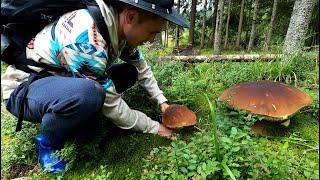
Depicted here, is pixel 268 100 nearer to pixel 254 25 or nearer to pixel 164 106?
pixel 164 106

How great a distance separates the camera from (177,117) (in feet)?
9.57

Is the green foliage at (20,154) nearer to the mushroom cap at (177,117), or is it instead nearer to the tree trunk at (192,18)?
the mushroom cap at (177,117)

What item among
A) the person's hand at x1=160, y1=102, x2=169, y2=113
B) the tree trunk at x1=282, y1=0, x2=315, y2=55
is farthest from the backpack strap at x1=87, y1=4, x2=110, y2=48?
the tree trunk at x1=282, y1=0, x2=315, y2=55

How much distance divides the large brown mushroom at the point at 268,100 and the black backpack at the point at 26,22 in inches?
49.2

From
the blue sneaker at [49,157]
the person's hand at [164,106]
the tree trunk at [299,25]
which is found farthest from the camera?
the tree trunk at [299,25]

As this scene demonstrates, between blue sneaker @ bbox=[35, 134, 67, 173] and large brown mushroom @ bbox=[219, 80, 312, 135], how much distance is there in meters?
1.50

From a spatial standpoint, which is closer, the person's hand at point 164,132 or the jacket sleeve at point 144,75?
the person's hand at point 164,132

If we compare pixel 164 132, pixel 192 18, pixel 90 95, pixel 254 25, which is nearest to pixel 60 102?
pixel 90 95

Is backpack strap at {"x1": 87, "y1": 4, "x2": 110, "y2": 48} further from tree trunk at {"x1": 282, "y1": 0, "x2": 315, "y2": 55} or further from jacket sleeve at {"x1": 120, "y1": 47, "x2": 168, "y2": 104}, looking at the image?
tree trunk at {"x1": 282, "y1": 0, "x2": 315, "y2": 55}

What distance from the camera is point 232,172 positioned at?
218 cm

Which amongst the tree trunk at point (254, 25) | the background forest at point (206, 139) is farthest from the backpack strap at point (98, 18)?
the tree trunk at point (254, 25)

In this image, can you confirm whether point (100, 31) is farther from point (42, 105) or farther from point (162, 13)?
point (42, 105)

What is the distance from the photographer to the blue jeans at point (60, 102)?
2.40 meters

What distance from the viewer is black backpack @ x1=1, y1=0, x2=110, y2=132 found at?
2.48 metres
